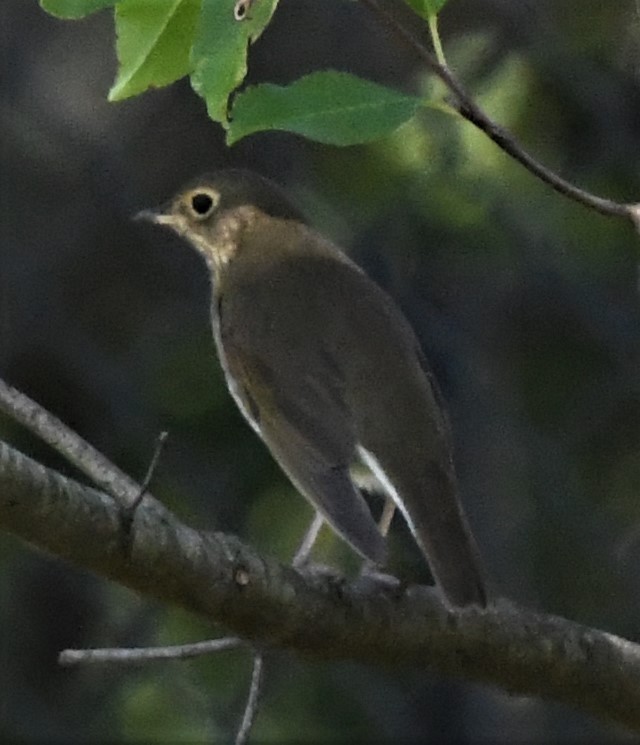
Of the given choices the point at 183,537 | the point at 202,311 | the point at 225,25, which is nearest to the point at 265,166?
the point at 202,311

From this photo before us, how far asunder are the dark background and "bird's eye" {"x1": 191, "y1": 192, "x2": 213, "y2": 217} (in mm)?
592

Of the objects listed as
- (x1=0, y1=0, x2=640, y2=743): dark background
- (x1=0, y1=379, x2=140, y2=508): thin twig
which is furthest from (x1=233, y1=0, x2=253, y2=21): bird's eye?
(x1=0, y1=0, x2=640, y2=743): dark background

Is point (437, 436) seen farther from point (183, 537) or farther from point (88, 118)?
point (88, 118)

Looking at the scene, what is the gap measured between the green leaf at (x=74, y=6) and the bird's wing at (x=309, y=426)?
129 cm

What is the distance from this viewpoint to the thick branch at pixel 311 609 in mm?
2240

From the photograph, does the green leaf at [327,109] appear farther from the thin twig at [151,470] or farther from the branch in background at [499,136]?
the thin twig at [151,470]

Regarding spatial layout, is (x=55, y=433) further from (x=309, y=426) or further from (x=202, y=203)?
(x=202, y=203)

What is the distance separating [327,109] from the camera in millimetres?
1994

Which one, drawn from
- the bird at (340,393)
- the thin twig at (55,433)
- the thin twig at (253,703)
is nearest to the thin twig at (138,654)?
the thin twig at (253,703)

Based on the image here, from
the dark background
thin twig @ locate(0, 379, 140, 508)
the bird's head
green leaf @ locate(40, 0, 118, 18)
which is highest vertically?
green leaf @ locate(40, 0, 118, 18)

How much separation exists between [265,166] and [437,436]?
2.14 metres

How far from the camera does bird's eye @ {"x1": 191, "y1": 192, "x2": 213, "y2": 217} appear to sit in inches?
169

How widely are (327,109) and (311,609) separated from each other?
922 millimetres

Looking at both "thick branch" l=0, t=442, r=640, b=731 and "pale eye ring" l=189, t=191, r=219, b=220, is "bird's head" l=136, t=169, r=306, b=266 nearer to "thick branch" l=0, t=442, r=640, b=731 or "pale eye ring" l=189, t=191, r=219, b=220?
"pale eye ring" l=189, t=191, r=219, b=220
